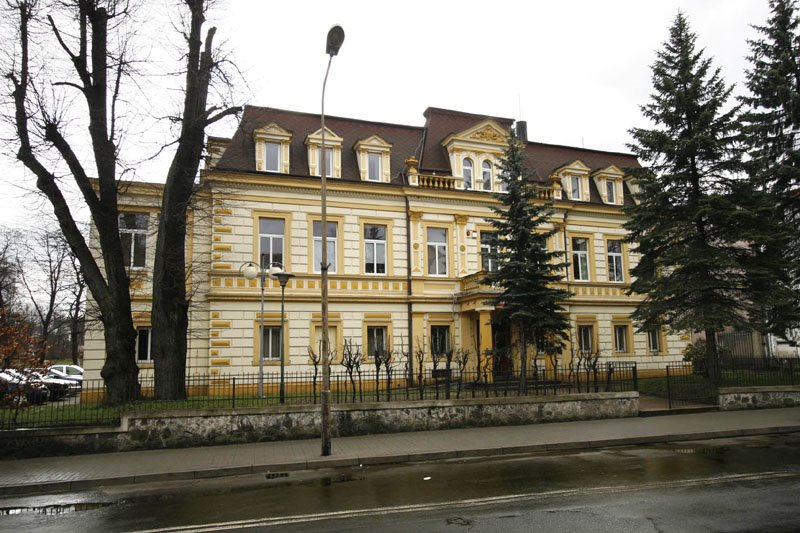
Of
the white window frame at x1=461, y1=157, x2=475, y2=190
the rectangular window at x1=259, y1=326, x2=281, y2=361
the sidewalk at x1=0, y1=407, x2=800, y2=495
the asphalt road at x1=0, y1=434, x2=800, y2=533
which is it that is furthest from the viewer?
the white window frame at x1=461, y1=157, x2=475, y2=190

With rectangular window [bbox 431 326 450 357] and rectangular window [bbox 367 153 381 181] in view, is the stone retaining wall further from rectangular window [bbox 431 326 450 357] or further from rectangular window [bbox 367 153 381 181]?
rectangular window [bbox 367 153 381 181]

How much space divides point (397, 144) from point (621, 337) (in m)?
16.6

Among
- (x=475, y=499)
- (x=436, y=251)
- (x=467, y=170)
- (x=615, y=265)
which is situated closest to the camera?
(x=475, y=499)

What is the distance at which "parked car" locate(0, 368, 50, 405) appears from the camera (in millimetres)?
12633

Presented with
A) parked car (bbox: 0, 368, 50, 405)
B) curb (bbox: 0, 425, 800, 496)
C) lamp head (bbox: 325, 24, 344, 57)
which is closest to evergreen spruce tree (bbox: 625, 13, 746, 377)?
curb (bbox: 0, 425, 800, 496)

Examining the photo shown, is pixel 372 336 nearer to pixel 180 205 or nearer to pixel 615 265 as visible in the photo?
pixel 180 205

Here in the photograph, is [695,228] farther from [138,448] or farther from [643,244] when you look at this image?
[138,448]

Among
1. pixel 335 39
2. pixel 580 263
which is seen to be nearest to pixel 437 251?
pixel 580 263

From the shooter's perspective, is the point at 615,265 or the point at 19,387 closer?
the point at 19,387

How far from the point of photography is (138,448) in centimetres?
1283

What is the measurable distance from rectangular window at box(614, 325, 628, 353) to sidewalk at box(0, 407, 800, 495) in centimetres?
1481

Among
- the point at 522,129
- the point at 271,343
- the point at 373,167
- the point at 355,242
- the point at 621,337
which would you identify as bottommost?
the point at 621,337

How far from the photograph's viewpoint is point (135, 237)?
2517 centimetres

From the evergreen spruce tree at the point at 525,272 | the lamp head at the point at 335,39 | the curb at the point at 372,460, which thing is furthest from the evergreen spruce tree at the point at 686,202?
the lamp head at the point at 335,39
